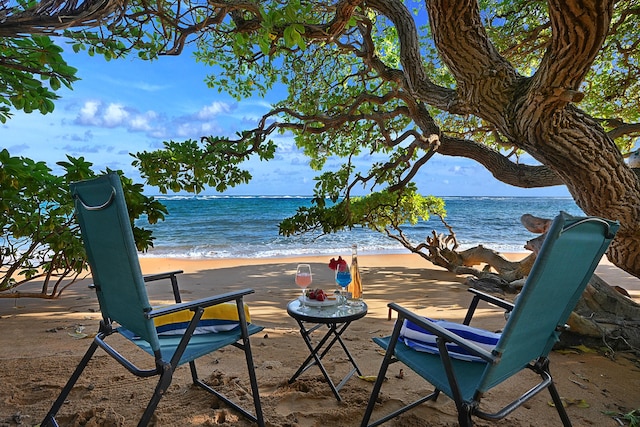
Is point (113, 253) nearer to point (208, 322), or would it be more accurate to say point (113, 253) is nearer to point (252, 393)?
point (208, 322)

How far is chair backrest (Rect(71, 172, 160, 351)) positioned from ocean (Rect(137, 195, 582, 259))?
3.17m

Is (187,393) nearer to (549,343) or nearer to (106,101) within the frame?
(549,343)

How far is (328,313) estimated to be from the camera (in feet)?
7.04

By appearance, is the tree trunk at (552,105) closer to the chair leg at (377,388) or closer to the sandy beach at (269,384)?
the sandy beach at (269,384)

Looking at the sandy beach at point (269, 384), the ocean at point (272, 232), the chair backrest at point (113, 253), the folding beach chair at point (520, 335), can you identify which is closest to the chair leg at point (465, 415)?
the folding beach chair at point (520, 335)

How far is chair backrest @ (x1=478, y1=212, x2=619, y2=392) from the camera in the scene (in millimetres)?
1383

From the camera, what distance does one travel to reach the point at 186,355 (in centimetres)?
171

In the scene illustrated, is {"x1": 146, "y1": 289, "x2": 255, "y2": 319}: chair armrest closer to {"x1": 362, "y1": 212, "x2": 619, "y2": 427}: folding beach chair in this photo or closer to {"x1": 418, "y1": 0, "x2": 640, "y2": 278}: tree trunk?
{"x1": 362, "y1": 212, "x2": 619, "y2": 427}: folding beach chair

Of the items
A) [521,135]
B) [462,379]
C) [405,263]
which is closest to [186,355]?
[462,379]

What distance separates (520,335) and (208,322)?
152 cm

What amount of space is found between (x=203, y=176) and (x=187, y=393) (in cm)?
196

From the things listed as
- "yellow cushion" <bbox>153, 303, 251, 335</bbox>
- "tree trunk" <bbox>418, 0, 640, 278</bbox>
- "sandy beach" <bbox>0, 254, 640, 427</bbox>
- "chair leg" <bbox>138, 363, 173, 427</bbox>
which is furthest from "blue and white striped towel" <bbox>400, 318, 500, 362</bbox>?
"tree trunk" <bbox>418, 0, 640, 278</bbox>

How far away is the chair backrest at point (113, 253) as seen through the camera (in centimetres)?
158

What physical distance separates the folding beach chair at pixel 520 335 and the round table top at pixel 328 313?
24cm
